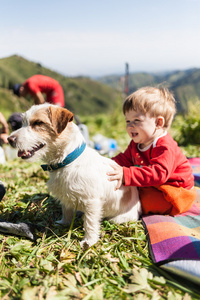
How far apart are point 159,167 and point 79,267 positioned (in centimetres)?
129

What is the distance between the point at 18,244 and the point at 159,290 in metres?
1.40

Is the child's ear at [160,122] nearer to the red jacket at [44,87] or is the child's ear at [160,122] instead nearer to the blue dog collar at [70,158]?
the blue dog collar at [70,158]

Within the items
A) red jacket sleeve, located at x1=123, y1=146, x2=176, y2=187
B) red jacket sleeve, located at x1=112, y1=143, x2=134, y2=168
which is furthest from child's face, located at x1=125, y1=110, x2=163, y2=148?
red jacket sleeve, located at x1=112, y1=143, x2=134, y2=168

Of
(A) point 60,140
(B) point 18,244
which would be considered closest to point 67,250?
(B) point 18,244

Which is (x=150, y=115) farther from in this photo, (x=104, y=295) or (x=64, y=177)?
(x=104, y=295)

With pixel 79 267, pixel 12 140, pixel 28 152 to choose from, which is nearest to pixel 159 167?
pixel 79 267

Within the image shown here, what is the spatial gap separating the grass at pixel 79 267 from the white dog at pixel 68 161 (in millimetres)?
247

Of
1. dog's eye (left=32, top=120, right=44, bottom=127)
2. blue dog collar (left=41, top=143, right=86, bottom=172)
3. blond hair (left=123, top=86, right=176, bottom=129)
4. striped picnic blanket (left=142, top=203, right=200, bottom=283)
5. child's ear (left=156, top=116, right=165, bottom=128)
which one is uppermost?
blond hair (left=123, top=86, right=176, bottom=129)

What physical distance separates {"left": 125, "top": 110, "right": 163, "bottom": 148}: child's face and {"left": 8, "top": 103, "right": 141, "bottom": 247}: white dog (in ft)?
1.56

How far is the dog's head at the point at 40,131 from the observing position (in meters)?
2.09

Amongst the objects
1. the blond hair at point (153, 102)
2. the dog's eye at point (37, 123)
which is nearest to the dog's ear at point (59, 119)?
the dog's eye at point (37, 123)

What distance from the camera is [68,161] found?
2.23m

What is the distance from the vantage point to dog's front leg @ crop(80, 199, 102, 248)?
2330 mm

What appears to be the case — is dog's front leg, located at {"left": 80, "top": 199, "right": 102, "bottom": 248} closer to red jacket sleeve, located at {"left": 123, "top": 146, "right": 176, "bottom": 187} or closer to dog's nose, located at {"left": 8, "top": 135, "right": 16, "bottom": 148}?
red jacket sleeve, located at {"left": 123, "top": 146, "right": 176, "bottom": 187}
